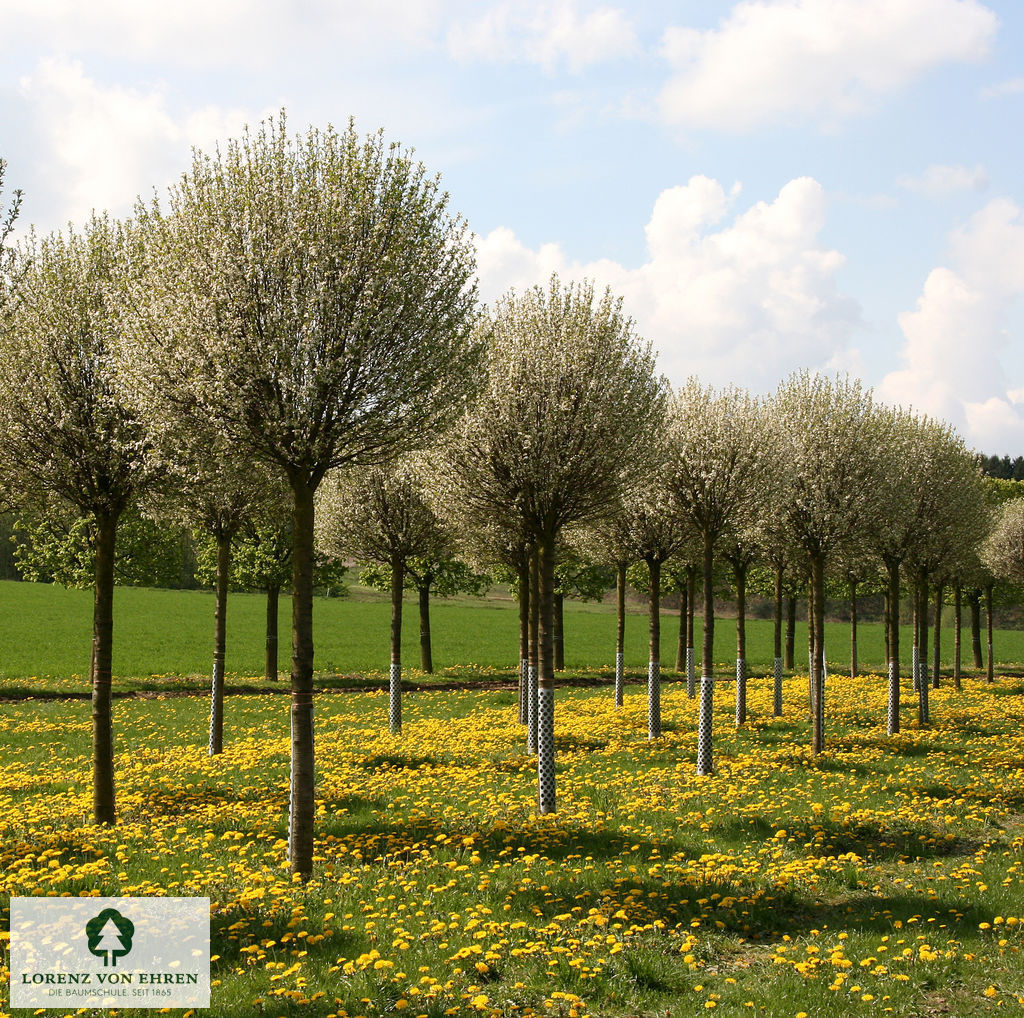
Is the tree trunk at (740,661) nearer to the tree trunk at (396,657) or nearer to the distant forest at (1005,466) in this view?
the tree trunk at (396,657)

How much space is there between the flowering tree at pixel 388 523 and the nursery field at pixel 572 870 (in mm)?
3826

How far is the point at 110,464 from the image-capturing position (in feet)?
41.6

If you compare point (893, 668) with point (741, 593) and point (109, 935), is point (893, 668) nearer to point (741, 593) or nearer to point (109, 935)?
point (741, 593)

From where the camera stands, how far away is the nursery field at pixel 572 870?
7.44m

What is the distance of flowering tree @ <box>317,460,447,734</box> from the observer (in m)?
23.4

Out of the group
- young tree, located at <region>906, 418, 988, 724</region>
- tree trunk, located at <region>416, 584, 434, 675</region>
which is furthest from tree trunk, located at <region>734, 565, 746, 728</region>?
tree trunk, located at <region>416, 584, 434, 675</region>

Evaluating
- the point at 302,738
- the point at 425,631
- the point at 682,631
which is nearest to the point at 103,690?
the point at 302,738

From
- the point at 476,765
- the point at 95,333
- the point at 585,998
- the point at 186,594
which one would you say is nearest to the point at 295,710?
the point at 585,998

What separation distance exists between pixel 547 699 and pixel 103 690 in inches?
288

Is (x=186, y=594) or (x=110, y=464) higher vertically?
(x=110, y=464)

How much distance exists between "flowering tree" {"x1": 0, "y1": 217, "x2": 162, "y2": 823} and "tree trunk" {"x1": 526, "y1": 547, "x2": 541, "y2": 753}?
835cm

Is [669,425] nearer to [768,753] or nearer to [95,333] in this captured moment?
[768,753]

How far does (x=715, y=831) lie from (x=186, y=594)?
8579 cm

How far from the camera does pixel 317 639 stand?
5569 cm
